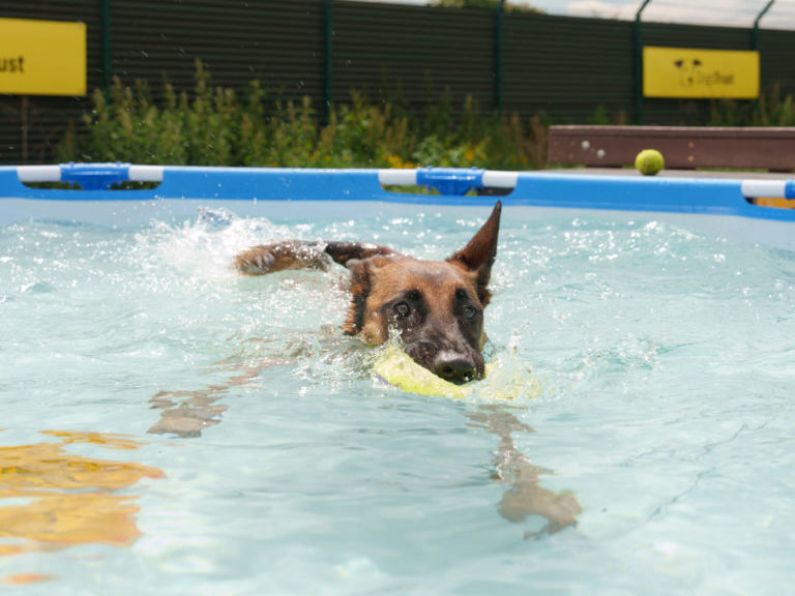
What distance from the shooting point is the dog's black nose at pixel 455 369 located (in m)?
3.79

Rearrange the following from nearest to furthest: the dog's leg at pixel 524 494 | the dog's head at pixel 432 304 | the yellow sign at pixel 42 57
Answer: the dog's leg at pixel 524 494
the dog's head at pixel 432 304
the yellow sign at pixel 42 57

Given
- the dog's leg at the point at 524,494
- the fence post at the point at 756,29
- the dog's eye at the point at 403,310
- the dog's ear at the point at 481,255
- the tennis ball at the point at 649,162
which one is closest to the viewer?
the dog's leg at the point at 524,494

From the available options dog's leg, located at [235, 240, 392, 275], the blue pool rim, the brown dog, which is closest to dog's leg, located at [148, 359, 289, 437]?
the brown dog

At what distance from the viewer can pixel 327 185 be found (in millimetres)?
9859

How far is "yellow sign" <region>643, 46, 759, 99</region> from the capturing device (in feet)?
65.6

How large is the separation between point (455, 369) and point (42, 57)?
11.2m

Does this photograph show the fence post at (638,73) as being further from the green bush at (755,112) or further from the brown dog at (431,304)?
the brown dog at (431,304)

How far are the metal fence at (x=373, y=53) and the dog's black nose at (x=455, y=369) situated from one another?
435 inches

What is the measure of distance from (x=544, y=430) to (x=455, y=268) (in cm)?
117

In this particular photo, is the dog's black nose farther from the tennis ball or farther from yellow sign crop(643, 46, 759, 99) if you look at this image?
yellow sign crop(643, 46, 759, 99)

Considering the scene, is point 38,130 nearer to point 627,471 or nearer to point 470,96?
point 470,96

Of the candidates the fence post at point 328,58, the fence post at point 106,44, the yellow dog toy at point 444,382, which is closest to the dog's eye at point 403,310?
the yellow dog toy at point 444,382

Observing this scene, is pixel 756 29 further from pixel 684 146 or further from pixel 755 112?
pixel 684 146

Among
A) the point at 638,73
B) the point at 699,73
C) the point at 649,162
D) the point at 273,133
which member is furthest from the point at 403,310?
the point at 699,73
